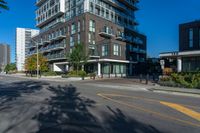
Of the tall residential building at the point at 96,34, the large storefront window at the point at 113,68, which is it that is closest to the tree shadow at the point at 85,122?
the tall residential building at the point at 96,34

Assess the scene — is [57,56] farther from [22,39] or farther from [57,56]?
[22,39]

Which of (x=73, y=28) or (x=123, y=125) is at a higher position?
(x=73, y=28)

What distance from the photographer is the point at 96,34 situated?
175ft

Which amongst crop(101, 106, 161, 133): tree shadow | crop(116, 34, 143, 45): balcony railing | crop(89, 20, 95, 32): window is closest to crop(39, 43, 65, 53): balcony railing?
crop(89, 20, 95, 32): window

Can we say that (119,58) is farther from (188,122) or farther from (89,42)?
(188,122)

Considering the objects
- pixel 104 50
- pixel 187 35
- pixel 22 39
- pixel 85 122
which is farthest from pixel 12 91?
pixel 22 39

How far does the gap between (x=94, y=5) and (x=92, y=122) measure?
5264cm

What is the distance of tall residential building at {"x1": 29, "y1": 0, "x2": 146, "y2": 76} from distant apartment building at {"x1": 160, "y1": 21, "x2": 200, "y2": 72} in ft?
50.7

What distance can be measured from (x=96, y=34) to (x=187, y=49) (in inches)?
958

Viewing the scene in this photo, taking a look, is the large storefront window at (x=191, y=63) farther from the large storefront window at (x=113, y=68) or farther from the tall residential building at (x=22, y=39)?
the tall residential building at (x=22, y=39)

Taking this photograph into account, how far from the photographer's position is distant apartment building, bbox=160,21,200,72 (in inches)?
1242

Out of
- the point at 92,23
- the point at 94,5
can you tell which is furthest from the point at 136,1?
the point at 92,23

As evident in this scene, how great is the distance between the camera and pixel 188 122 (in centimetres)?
735

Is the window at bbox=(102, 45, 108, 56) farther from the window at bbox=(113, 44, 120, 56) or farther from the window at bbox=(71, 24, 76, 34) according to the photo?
the window at bbox=(71, 24, 76, 34)
